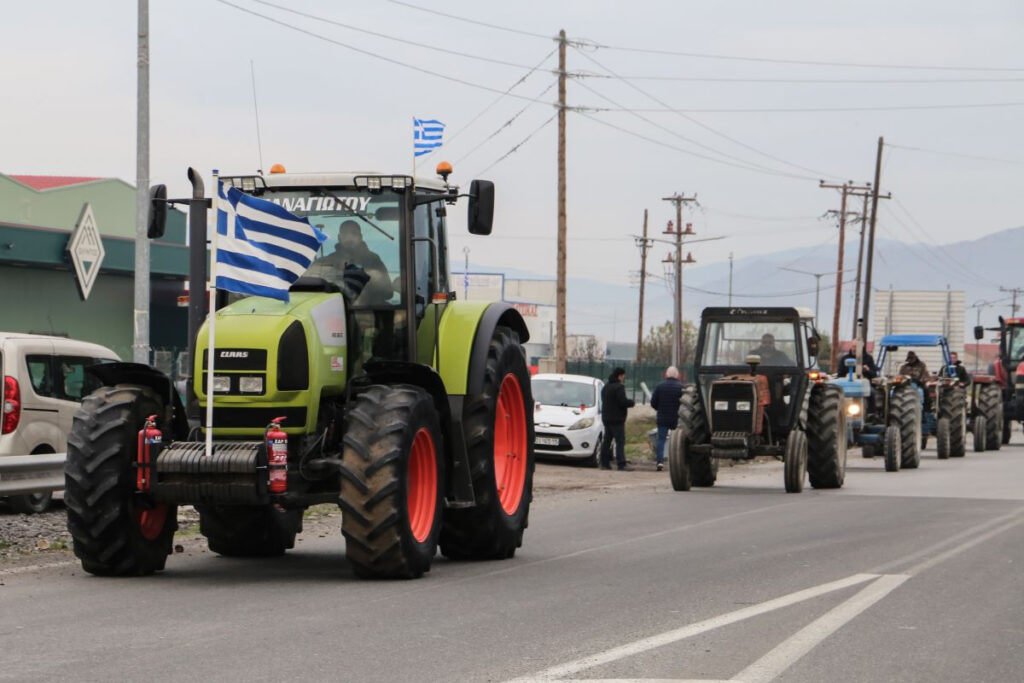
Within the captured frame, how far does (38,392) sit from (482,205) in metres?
7.34

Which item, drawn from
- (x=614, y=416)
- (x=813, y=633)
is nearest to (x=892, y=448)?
(x=614, y=416)

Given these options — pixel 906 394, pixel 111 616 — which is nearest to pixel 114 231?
pixel 906 394

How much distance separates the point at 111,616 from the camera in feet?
29.8

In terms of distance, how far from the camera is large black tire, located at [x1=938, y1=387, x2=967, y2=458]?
32.8 meters

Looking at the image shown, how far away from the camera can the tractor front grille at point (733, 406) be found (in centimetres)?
2161

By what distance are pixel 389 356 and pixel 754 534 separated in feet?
15.9

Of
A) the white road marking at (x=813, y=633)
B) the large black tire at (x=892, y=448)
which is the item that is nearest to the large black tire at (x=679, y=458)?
the large black tire at (x=892, y=448)

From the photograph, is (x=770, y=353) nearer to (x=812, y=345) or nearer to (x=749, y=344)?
(x=749, y=344)

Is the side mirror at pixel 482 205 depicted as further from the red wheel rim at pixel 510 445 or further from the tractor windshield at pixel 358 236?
the red wheel rim at pixel 510 445

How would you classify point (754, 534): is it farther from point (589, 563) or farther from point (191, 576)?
point (191, 576)

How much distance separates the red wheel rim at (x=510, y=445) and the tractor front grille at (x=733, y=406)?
28.5 ft

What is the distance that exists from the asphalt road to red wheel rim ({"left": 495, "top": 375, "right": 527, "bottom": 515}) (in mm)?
536

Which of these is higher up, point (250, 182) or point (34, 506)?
point (250, 182)

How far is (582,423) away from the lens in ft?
92.6
